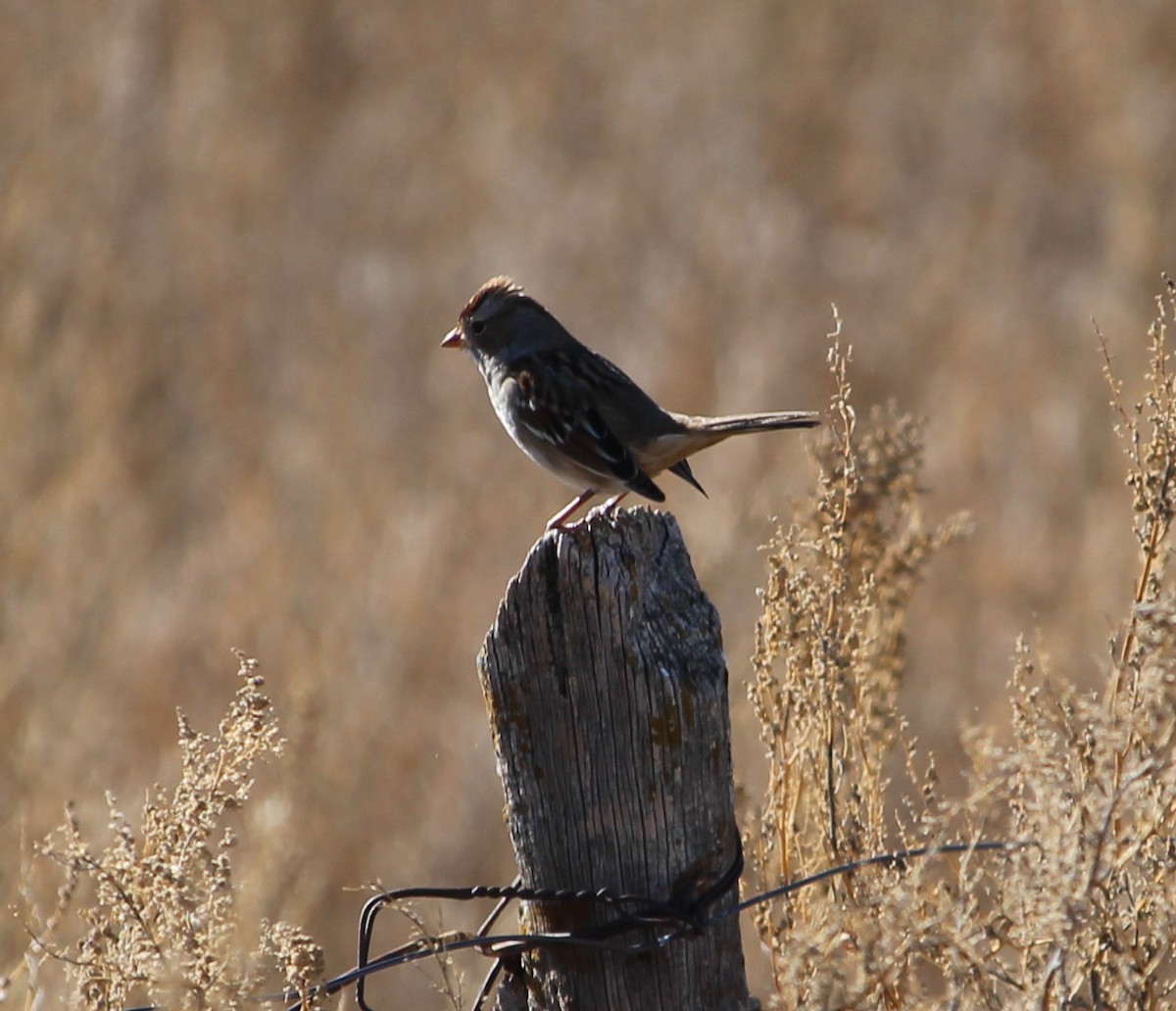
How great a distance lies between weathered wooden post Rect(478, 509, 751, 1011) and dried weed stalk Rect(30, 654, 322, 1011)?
0.48m

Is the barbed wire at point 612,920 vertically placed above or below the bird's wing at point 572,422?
below

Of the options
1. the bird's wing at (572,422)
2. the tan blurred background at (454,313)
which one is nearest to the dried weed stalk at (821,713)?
the bird's wing at (572,422)

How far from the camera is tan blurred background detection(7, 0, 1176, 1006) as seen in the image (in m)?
7.63

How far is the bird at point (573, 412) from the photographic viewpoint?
497 centimetres

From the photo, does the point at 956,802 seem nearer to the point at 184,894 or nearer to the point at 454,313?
the point at 184,894

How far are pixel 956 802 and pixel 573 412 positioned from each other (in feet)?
7.60

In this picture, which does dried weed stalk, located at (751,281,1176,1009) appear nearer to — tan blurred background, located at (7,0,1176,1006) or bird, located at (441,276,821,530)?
bird, located at (441,276,821,530)

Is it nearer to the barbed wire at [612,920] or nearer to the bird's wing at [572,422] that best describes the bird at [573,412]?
the bird's wing at [572,422]

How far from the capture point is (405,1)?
630 inches

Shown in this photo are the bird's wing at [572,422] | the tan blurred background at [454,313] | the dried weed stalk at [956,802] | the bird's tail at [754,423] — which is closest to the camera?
the dried weed stalk at [956,802]

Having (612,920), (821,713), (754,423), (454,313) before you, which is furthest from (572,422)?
(454,313)

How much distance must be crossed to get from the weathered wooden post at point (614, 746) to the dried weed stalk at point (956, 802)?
27cm

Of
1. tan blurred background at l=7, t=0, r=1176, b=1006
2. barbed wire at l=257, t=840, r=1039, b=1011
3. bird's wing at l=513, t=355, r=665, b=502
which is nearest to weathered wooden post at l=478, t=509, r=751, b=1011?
barbed wire at l=257, t=840, r=1039, b=1011

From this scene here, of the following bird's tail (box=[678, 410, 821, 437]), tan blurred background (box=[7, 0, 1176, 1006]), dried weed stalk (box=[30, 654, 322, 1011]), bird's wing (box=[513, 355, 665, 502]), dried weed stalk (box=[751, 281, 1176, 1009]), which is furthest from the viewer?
tan blurred background (box=[7, 0, 1176, 1006])
